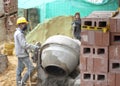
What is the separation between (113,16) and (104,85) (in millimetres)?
1250

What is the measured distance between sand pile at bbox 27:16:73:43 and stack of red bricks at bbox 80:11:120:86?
831 centimetres

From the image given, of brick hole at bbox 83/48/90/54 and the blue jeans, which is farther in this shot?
the blue jeans

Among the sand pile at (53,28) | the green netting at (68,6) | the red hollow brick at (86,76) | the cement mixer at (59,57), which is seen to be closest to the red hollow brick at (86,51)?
the red hollow brick at (86,76)

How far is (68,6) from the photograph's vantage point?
16375 mm

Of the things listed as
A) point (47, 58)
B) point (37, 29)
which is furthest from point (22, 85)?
point (37, 29)

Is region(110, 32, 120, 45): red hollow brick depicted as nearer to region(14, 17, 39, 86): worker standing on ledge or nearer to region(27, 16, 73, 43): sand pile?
region(14, 17, 39, 86): worker standing on ledge

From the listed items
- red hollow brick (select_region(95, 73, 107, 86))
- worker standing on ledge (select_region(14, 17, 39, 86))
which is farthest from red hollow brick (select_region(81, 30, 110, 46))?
worker standing on ledge (select_region(14, 17, 39, 86))

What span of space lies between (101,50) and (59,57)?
1.96 m

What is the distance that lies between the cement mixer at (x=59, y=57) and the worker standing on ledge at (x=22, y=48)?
0.25 metres

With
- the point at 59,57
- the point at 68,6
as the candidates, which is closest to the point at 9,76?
the point at 59,57

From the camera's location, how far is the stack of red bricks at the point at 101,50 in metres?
7.54

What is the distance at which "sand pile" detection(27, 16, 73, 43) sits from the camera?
53.1ft

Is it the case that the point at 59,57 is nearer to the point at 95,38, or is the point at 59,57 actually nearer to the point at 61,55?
the point at 61,55

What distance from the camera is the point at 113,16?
7.95 meters
